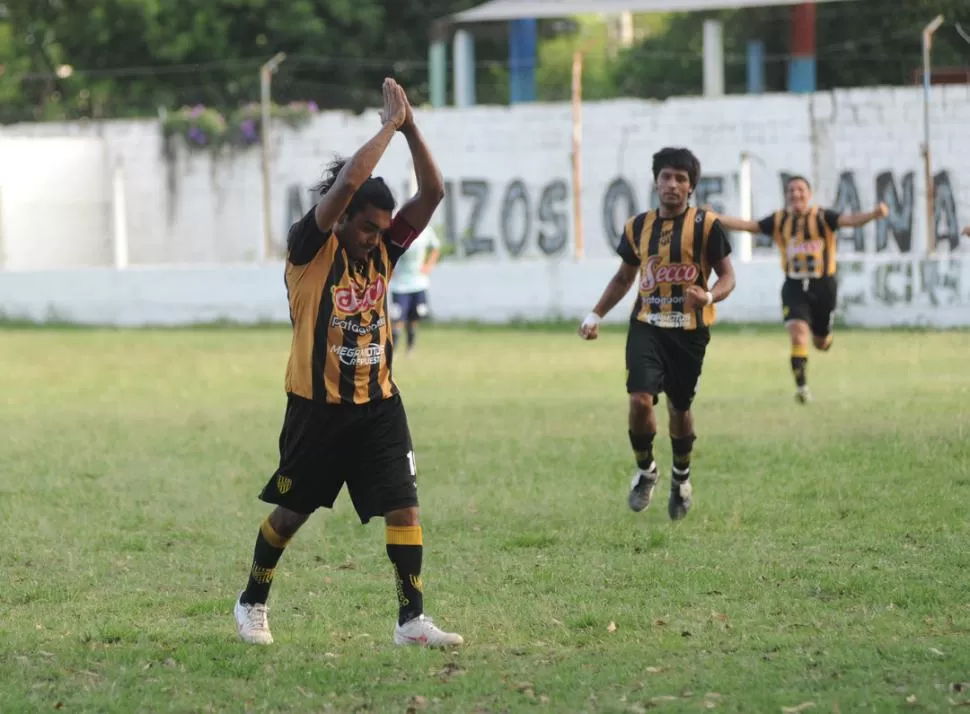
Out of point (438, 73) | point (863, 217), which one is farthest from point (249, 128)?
point (863, 217)

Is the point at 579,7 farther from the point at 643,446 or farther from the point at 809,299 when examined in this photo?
Answer: the point at 643,446

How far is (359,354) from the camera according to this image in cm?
645

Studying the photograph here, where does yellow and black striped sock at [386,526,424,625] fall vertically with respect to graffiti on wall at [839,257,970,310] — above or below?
above

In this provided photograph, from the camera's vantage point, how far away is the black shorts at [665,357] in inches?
369

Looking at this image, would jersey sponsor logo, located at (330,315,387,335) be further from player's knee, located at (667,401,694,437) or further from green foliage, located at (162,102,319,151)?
green foliage, located at (162,102,319,151)

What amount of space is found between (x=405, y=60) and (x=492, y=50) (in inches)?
156

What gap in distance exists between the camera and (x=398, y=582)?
661cm

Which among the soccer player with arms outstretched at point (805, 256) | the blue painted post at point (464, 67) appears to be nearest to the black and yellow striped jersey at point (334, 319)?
the soccer player with arms outstretched at point (805, 256)

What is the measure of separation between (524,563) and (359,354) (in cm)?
222

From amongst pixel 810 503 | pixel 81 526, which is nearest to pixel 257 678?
pixel 81 526

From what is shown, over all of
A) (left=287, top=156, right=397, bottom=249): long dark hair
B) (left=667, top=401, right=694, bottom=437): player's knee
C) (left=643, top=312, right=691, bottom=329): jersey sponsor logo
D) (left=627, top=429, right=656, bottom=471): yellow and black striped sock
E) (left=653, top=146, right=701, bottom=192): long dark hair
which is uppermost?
(left=653, top=146, right=701, bottom=192): long dark hair

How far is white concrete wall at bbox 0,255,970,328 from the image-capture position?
23.1 metres

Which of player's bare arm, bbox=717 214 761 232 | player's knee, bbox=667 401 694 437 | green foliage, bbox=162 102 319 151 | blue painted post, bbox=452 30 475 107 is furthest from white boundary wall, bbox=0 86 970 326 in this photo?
player's knee, bbox=667 401 694 437

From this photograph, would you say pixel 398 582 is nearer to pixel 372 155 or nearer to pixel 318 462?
pixel 318 462
